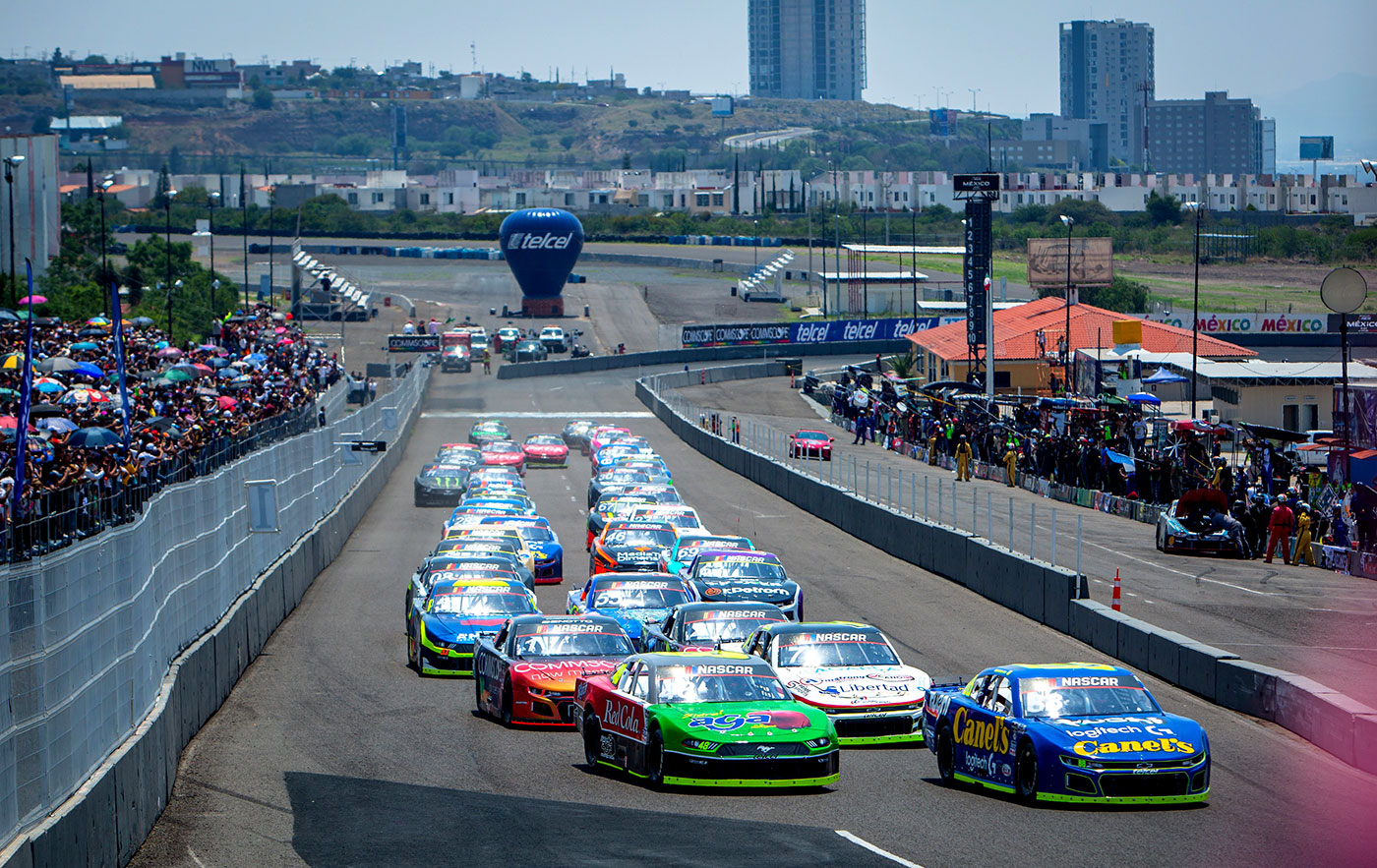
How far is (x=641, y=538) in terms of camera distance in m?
29.8

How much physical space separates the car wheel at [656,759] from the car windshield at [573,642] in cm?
397

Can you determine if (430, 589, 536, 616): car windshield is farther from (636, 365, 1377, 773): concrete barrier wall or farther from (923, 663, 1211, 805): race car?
(923, 663, 1211, 805): race car

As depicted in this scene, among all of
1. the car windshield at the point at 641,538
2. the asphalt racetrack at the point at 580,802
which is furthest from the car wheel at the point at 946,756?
the car windshield at the point at 641,538

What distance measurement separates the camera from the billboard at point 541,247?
11988 cm

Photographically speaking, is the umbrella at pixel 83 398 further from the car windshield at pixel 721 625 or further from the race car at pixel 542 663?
the car windshield at pixel 721 625

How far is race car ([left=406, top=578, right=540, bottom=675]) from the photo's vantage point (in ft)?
70.2

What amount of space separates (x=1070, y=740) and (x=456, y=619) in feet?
33.4

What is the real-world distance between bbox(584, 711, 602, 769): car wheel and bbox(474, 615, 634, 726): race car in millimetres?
2076

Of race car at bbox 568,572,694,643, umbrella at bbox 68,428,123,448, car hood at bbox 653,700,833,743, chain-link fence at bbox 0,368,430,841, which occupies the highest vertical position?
umbrella at bbox 68,428,123,448

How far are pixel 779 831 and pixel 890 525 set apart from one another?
22956 millimetres

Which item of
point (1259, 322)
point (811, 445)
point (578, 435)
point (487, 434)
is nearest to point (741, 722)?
point (811, 445)

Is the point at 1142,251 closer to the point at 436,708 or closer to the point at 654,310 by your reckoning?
the point at 654,310

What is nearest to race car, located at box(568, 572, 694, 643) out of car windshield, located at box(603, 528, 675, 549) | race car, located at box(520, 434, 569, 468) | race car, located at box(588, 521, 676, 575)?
race car, located at box(588, 521, 676, 575)

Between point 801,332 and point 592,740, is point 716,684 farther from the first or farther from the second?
point 801,332
